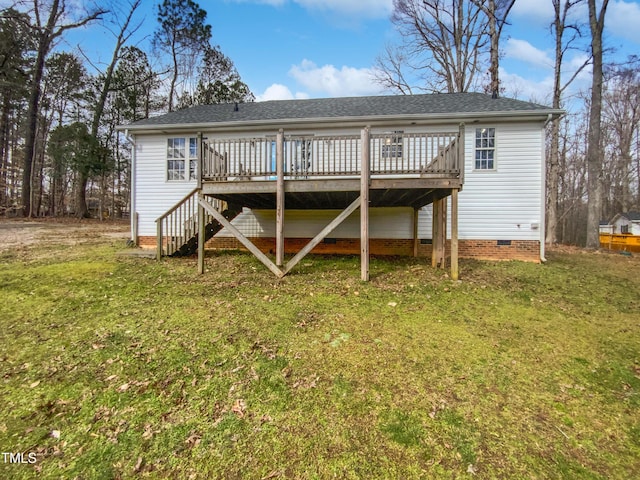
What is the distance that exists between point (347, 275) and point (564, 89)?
17.0m

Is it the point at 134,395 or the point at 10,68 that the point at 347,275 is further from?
the point at 10,68

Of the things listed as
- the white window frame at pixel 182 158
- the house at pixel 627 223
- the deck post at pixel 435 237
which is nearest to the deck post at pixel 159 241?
the white window frame at pixel 182 158

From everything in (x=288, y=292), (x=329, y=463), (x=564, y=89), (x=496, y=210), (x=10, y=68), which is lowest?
(x=329, y=463)

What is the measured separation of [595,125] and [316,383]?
16696mm

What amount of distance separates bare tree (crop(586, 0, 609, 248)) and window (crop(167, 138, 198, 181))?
16.3m

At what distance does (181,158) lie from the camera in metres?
9.75

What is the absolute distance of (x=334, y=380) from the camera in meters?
2.82

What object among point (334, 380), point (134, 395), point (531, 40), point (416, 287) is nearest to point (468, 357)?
point (334, 380)

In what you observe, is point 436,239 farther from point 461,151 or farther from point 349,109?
point 349,109

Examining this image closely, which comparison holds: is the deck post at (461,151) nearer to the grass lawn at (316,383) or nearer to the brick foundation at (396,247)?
the grass lawn at (316,383)

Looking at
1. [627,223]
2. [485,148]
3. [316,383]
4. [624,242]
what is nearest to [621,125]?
[627,223]

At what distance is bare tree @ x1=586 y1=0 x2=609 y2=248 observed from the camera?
493 inches

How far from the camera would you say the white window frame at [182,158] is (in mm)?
9685

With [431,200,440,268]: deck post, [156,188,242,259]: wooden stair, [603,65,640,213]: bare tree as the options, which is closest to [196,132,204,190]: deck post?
[156,188,242,259]: wooden stair
